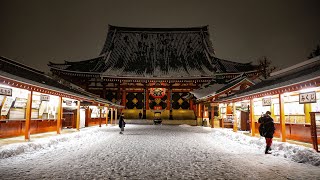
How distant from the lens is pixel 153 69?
4241cm

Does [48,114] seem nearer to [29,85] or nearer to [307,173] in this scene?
[29,85]

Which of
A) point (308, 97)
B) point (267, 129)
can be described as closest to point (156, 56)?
point (308, 97)

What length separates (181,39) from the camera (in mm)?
49062

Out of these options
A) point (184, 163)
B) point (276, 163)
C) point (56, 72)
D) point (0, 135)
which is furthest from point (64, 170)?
point (56, 72)

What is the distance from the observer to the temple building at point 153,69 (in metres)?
38.4

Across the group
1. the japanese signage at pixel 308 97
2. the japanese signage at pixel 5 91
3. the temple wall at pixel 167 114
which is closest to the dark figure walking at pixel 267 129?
the japanese signage at pixel 308 97

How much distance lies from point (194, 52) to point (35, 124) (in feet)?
117

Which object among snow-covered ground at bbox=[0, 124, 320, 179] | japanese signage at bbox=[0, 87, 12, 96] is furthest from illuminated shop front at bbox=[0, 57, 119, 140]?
snow-covered ground at bbox=[0, 124, 320, 179]

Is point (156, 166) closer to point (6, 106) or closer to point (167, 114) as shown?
point (6, 106)

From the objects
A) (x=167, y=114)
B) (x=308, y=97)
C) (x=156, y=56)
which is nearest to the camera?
(x=308, y=97)

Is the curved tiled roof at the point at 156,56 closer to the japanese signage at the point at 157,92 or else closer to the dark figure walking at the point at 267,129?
the japanese signage at the point at 157,92

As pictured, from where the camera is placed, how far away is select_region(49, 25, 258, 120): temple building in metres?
38.4

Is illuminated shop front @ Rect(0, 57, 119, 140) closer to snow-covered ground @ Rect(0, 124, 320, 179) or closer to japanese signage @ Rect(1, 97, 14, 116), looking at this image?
japanese signage @ Rect(1, 97, 14, 116)

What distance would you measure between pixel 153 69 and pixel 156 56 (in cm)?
487
